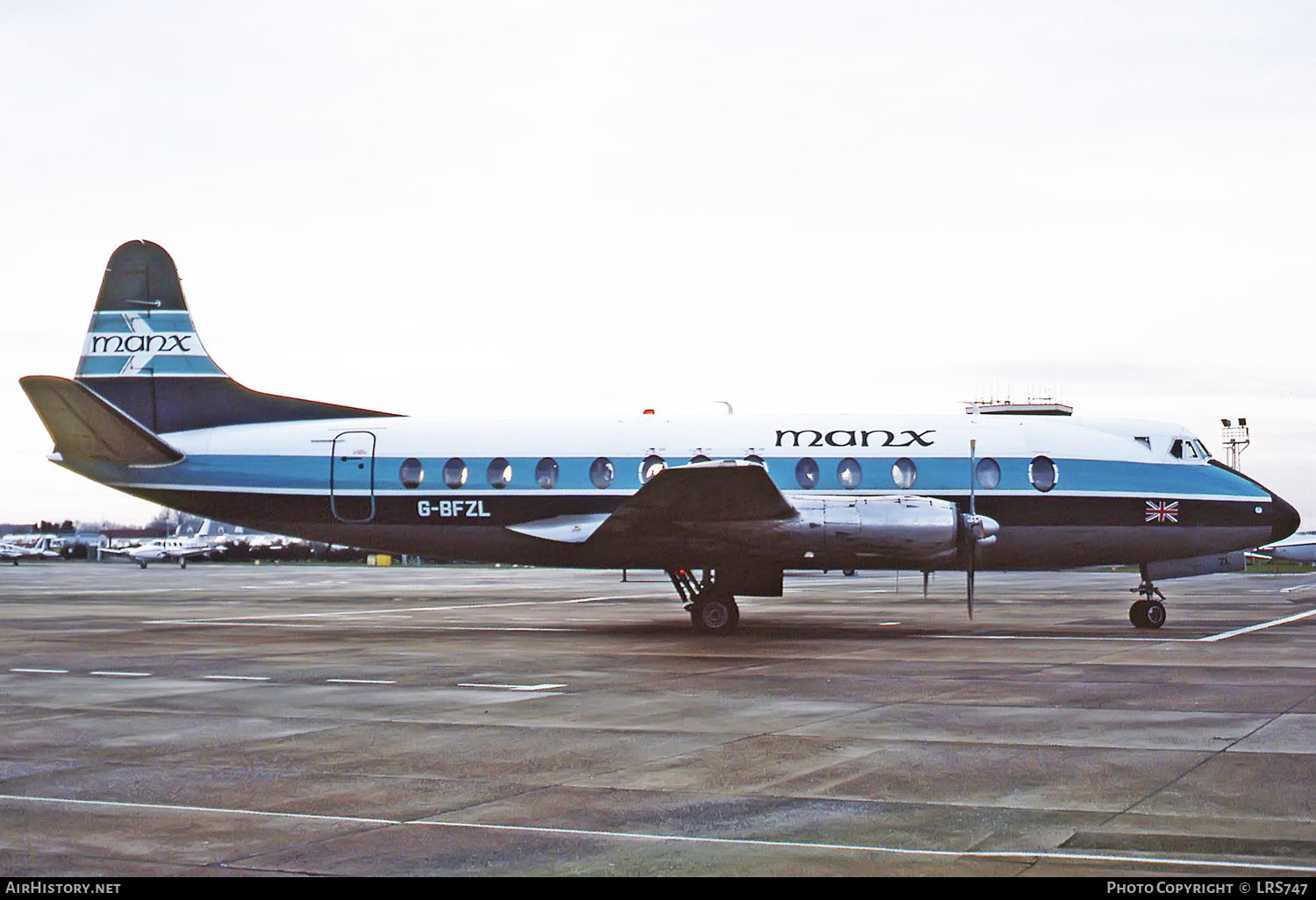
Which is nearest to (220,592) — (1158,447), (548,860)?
(1158,447)

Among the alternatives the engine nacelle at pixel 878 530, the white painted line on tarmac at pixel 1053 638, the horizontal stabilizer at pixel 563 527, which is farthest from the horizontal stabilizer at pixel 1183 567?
the horizontal stabilizer at pixel 563 527

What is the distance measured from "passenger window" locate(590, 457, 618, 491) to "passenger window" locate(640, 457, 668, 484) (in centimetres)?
52

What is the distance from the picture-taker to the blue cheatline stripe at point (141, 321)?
26062 mm

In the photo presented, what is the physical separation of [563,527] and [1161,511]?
11.2m

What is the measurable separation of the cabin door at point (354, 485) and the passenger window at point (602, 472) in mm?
4273

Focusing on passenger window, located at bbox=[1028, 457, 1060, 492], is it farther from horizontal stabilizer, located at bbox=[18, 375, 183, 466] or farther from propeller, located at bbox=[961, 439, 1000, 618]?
horizontal stabilizer, located at bbox=[18, 375, 183, 466]

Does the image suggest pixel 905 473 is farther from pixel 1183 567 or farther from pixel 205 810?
pixel 205 810

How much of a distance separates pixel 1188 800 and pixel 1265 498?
1717 cm

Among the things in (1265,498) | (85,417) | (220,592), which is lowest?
(220,592)

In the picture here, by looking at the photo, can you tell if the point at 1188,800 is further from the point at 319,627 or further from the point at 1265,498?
the point at 319,627

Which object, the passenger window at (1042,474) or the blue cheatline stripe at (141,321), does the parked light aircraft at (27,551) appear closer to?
Result: the blue cheatline stripe at (141,321)

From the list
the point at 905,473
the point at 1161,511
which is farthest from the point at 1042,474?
the point at 905,473

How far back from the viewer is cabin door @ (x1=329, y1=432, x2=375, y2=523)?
78.9 ft
